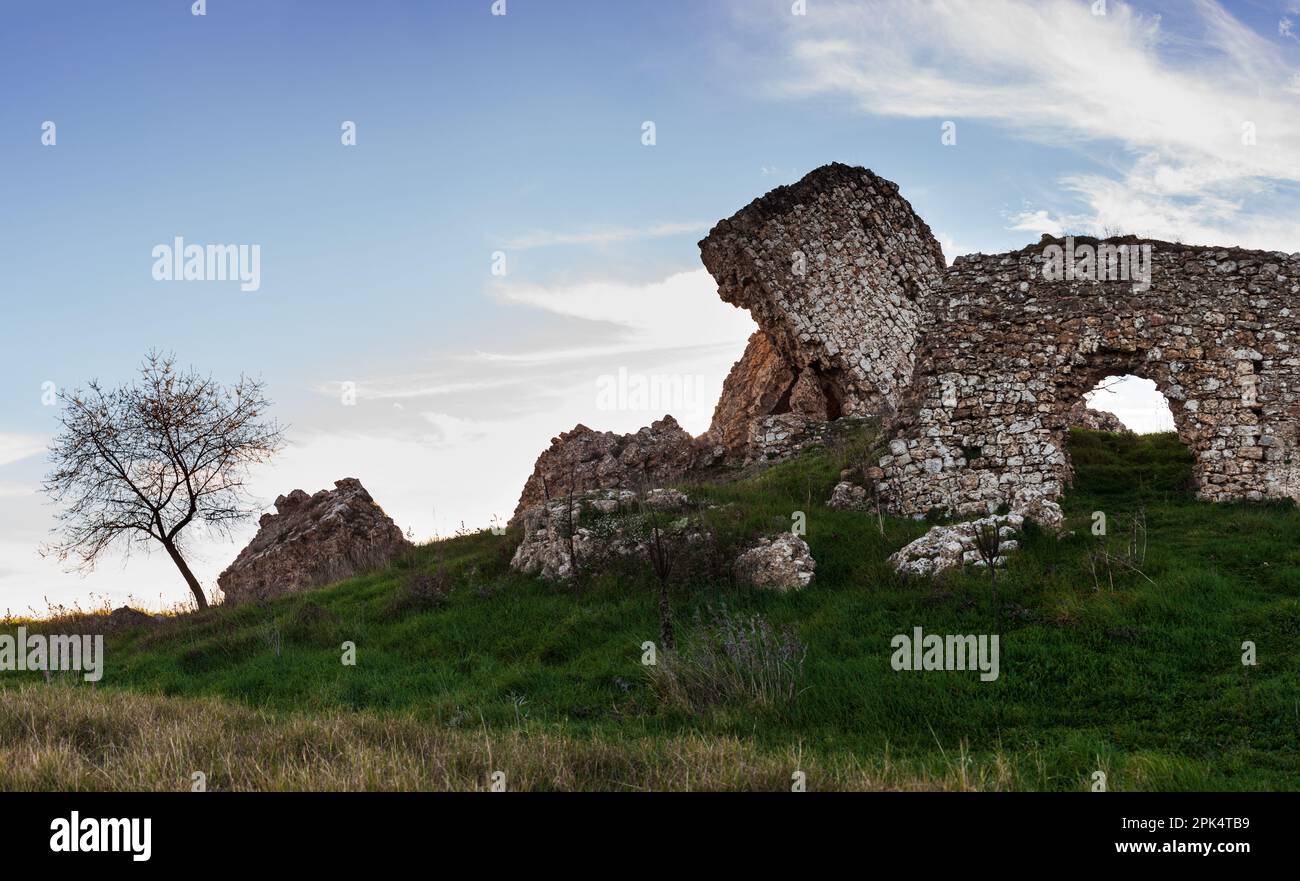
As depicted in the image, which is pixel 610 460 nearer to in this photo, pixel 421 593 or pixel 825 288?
pixel 825 288

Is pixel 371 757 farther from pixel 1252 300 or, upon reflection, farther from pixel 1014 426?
pixel 1252 300

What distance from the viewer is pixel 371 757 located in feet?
26.6

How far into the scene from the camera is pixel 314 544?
26797 mm

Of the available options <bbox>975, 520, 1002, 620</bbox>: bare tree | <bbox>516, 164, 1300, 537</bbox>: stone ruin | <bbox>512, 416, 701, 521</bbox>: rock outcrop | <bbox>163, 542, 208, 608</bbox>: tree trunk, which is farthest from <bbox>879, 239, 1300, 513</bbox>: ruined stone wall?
<bbox>163, 542, 208, 608</bbox>: tree trunk

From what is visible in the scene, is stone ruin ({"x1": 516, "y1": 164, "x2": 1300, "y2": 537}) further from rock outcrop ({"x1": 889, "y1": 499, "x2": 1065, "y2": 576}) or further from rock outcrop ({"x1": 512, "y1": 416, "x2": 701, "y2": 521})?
rock outcrop ({"x1": 512, "y1": 416, "x2": 701, "y2": 521})

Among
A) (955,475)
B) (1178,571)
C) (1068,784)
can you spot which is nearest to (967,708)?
(1068,784)

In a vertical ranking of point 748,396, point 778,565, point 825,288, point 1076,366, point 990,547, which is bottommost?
point 778,565

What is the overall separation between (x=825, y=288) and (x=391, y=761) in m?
21.9

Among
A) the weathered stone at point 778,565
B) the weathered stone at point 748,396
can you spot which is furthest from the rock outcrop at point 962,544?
the weathered stone at point 748,396

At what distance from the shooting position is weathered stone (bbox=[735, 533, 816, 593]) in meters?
14.4

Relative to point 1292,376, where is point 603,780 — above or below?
below

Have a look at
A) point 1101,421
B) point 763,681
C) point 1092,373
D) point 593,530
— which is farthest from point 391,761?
point 1101,421
